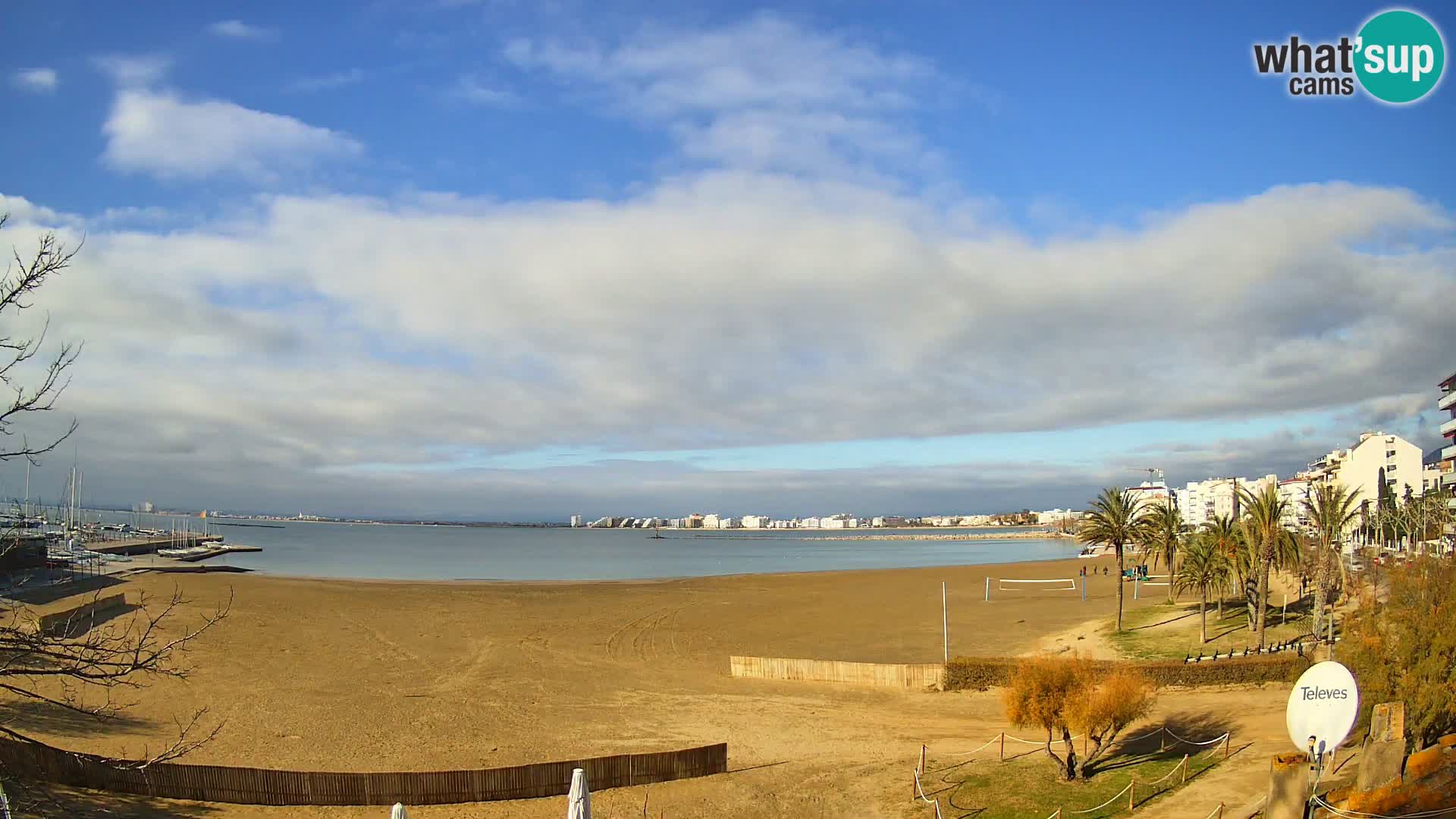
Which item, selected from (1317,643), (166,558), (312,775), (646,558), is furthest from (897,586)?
(166,558)

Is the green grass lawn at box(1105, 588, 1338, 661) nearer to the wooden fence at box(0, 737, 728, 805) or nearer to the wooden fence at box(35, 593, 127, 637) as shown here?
the wooden fence at box(0, 737, 728, 805)

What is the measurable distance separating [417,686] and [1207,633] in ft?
100

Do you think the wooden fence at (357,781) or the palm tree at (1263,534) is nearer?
the wooden fence at (357,781)

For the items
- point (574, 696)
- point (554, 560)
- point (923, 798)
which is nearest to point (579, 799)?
point (923, 798)

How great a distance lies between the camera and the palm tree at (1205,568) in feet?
114

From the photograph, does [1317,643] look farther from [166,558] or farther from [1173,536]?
[166,558]

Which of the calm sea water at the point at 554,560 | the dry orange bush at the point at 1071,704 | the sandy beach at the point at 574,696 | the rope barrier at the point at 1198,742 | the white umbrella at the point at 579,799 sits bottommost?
the calm sea water at the point at 554,560

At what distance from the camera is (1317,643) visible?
28.7 m

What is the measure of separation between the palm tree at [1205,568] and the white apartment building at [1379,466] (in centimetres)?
7542

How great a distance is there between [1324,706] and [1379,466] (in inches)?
4313

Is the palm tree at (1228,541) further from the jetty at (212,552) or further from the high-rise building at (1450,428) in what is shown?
the jetty at (212,552)

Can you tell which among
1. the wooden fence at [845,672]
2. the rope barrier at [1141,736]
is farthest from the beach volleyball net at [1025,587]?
the rope barrier at [1141,736]

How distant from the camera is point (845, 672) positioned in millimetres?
29469

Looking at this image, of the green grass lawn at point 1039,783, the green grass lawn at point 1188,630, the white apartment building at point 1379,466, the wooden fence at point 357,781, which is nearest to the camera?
the wooden fence at point 357,781
